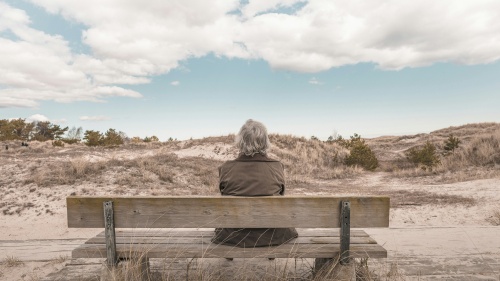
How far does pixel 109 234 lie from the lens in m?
2.83

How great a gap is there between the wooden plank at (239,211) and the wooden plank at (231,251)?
0.29 m

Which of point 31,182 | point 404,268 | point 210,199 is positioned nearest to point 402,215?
point 404,268

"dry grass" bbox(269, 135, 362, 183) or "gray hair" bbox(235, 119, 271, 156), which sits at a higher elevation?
"gray hair" bbox(235, 119, 271, 156)

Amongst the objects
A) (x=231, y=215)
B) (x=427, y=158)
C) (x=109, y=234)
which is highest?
(x=231, y=215)

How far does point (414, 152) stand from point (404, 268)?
17.9 m

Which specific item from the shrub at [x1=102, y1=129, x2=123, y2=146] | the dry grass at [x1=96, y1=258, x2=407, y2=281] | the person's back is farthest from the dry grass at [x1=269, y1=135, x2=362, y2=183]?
the shrub at [x1=102, y1=129, x2=123, y2=146]

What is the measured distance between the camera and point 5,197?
9648mm

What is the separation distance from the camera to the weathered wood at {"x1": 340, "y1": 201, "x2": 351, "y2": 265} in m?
2.74

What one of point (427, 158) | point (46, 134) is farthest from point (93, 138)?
point (427, 158)

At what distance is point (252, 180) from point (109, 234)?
1.31 m

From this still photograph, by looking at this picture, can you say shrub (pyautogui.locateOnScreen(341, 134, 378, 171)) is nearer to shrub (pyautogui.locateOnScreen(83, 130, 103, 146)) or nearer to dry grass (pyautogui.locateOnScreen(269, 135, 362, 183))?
dry grass (pyautogui.locateOnScreen(269, 135, 362, 183))

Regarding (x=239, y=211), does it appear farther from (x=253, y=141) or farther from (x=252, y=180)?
(x=253, y=141)

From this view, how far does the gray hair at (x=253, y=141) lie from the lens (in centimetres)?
320

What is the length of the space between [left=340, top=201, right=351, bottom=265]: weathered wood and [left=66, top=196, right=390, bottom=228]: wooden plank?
39mm
